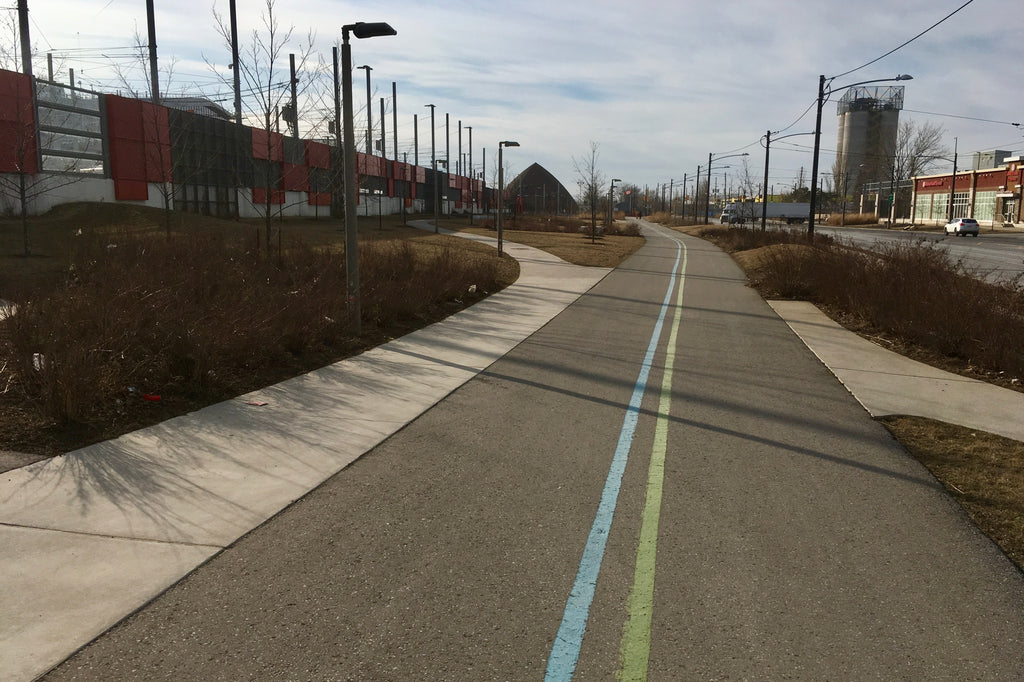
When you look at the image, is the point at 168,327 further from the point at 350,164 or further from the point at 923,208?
the point at 923,208

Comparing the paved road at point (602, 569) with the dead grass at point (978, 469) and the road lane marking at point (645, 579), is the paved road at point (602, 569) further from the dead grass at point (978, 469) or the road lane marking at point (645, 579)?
the dead grass at point (978, 469)

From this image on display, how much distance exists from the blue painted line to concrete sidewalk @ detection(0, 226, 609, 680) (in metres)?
2.07

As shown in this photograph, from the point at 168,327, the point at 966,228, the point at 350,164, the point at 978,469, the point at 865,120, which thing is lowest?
the point at 978,469

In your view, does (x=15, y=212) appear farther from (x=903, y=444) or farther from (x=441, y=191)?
(x=441, y=191)

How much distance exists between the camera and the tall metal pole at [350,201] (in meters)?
11.2

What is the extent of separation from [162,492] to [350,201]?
281 inches

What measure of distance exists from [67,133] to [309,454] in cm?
3372

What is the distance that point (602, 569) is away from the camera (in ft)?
13.9

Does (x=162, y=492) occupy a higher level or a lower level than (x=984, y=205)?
lower

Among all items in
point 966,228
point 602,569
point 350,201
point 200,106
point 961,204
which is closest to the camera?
point 602,569

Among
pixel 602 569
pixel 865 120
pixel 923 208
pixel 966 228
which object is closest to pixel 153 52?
pixel 602 569

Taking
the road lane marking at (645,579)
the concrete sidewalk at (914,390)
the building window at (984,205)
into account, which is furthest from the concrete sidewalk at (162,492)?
the building window at (984,205)

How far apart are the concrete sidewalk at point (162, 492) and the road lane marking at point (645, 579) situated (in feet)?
7.79

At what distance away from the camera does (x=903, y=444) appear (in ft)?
22.3
